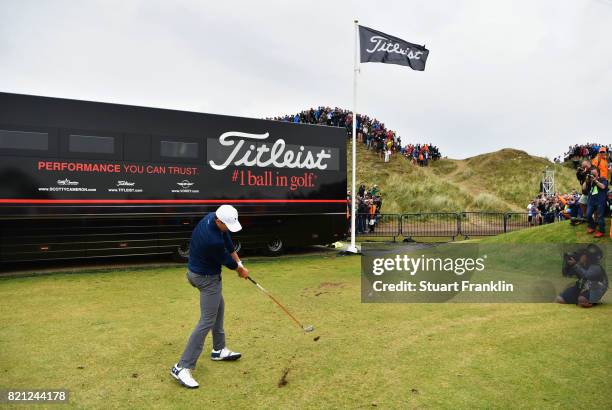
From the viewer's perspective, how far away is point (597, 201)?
424 inches

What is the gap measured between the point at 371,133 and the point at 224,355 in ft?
120

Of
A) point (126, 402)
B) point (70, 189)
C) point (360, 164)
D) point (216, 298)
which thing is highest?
point (360, 164)

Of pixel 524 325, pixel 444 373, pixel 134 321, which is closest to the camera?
pixel 444 373

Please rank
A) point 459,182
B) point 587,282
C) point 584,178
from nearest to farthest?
point 587,282 < point 584,178 < point 459,182

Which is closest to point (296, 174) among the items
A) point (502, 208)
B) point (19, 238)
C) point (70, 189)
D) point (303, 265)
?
point (303, 265)

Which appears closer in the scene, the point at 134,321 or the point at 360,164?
the point at 134,321

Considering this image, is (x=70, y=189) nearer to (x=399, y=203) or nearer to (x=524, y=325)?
(x=524, y=325)

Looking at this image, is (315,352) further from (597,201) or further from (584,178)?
(584,178)

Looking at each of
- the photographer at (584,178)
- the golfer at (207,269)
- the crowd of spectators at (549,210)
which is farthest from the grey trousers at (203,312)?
the crowd of spectators at (549,210)

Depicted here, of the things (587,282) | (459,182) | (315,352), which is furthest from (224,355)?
(459,182)

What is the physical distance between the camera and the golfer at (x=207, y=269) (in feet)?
16.0

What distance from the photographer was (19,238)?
10898mm

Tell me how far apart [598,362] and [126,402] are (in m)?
5.13

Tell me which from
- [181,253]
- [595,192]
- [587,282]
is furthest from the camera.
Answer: [181,253]
